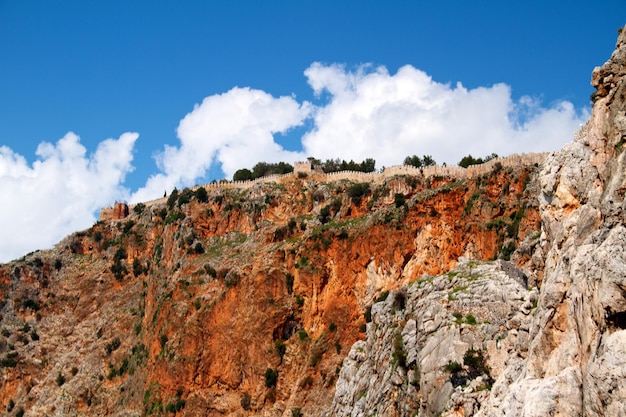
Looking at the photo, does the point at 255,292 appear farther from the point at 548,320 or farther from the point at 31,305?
the point at 548,320

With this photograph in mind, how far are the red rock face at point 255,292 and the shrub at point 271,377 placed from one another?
0.11m

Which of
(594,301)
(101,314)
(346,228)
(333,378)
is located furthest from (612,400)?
(101,314)

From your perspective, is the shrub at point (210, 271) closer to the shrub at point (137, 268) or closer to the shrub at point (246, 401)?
the shrub at point (246, 401)

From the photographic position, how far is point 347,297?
70375 millimetres

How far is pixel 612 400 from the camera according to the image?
20.0 metres

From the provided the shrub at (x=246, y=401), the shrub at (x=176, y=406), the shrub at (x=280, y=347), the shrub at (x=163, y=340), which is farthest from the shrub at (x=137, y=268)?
the shrub at (x=246, y=401)

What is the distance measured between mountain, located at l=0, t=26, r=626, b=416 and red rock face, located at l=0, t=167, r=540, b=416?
164mm

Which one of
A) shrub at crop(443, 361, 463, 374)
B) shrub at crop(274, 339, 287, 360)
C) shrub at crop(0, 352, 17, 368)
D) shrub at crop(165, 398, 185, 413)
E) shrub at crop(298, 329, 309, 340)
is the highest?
shrub at crop(0, 352, 17, 368)

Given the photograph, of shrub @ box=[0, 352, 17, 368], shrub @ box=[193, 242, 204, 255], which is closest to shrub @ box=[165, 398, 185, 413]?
shrub @ box=[193, 242, 204, 255]

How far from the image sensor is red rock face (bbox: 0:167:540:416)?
223 ft

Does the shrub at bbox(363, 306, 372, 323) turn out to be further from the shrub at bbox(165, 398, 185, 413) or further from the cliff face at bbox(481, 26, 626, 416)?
the cliff face at bbox(481, 26, 626, 416)

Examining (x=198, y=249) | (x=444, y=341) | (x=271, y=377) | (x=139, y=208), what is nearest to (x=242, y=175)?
(x=139, y=208)

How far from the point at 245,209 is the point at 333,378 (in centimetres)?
2637

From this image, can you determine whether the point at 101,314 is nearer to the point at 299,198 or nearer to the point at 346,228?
the point at 299,198
